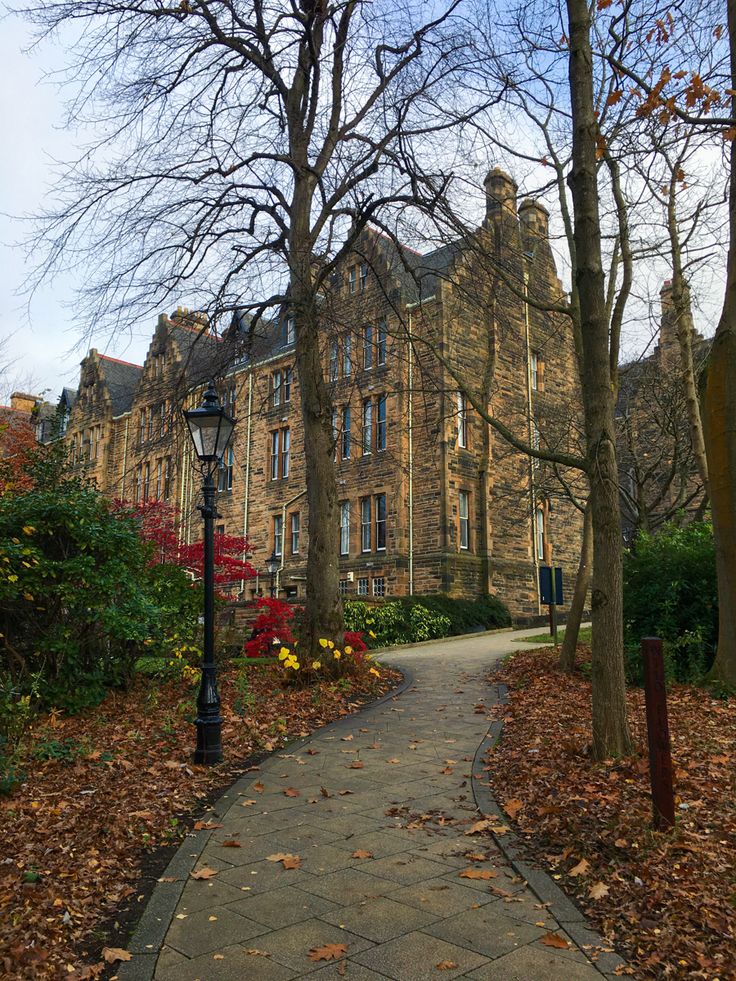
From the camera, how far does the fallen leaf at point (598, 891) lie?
4.43 m

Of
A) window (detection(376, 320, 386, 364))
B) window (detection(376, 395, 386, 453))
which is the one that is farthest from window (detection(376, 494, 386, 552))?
window (detection(376, 320, 386, 364))

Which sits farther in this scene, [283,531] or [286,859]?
[283,531]

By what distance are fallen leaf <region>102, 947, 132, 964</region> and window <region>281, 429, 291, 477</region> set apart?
96.7 feet

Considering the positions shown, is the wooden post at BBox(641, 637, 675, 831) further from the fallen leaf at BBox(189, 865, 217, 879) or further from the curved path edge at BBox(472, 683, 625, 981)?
the fallen leaf at BBox(189, 865, 217, 879)

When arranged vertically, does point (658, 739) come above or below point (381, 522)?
below

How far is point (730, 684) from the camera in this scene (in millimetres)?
9086

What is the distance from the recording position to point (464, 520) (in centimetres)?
2786

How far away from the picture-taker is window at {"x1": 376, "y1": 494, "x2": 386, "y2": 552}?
28.2 m

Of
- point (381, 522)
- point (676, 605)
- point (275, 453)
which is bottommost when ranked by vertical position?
point (676, 605)

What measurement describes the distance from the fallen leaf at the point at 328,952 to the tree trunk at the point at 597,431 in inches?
136

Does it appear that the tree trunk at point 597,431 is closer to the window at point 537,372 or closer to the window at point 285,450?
the window at point 537,372

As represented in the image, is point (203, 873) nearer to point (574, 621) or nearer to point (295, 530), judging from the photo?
point (574, 621)

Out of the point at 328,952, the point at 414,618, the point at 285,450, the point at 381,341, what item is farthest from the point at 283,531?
the point at 328,952

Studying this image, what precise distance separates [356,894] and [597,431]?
422 cm
